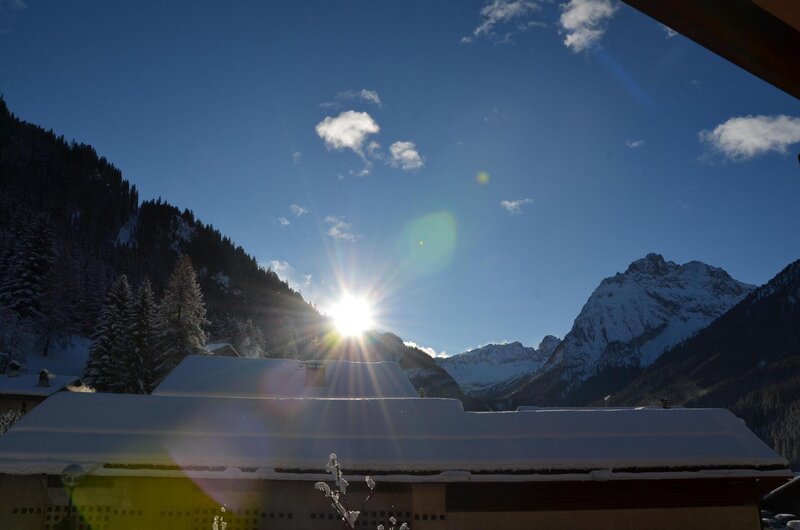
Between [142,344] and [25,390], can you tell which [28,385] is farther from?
[142,344]

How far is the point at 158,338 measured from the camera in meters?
47.9

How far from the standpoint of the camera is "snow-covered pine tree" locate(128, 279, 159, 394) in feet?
151

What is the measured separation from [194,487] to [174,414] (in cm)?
276

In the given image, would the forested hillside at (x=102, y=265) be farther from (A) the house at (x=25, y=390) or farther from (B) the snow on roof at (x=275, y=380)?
(B) the snow on roof at (x=275, y=380)

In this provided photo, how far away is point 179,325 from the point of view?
47.9 metres

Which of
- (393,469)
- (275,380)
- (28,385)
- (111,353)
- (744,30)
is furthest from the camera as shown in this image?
(111,353)

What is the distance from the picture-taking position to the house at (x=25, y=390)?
42219 millimetres

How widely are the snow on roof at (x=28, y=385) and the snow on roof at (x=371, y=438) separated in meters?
31.3

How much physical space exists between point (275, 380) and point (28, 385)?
84.4ft

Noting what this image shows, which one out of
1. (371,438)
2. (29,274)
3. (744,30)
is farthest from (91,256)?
(744,30)

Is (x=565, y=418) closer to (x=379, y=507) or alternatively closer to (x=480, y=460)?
(x=480, y=460)

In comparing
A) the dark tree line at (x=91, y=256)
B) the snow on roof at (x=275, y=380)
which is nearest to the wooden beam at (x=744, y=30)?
the snow on roof at (x=275, y=380)

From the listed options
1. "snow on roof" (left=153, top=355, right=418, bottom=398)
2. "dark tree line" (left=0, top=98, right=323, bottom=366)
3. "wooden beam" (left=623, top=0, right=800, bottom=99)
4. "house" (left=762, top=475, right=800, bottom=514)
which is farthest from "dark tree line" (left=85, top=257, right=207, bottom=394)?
"wooden beam" (left=623, top=0, right=800, bottom=99)

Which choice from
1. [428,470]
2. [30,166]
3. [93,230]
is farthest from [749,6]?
[30,166]
